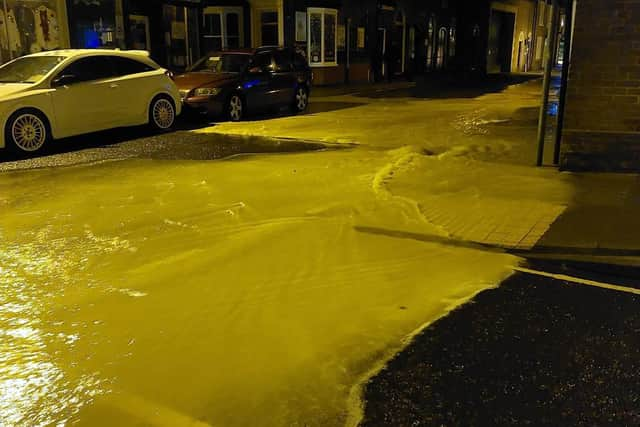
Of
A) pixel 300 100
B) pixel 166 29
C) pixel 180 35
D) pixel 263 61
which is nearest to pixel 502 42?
pixel 180 35

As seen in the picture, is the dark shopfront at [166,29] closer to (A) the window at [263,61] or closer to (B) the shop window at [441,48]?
(A) the window at [263,61]

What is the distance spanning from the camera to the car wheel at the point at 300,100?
1549cm

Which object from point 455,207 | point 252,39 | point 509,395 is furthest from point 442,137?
point 252,39

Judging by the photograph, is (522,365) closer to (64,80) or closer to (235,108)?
(64,80)

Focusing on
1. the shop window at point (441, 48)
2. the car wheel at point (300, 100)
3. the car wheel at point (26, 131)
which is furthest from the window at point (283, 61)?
the shop window at point (441, 48)

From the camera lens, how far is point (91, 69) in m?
10.8

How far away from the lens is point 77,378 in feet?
11.1

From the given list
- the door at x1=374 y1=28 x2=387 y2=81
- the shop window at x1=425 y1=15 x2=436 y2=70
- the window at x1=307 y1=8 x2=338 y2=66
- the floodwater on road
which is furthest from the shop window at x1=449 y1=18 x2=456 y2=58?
the floodwater on road

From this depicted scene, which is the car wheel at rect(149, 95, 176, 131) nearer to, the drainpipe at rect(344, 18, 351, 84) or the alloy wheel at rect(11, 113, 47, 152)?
the alloy wheel at rect(11, 113, 47, 152)

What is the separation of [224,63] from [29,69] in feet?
15.8

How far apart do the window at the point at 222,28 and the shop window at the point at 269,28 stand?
907mm

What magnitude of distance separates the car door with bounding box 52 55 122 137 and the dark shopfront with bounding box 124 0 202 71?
8488 mm

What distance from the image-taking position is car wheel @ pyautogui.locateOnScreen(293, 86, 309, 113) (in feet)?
50.8

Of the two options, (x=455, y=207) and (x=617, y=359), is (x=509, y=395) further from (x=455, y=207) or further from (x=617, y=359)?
(x=455, y=207)
